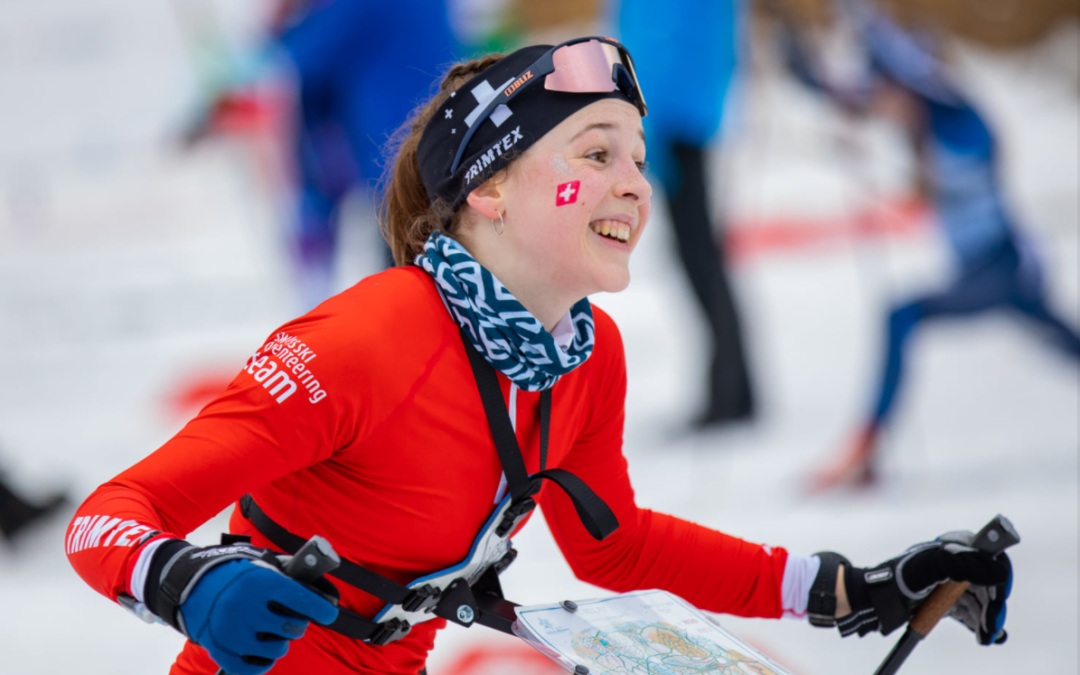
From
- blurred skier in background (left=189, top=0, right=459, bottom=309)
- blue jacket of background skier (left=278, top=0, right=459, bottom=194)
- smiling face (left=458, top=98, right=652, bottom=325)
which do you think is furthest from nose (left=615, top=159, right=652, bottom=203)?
blue jacket of background skier (left=278, top=0, right=459, bottom=194)

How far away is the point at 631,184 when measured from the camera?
4.12 ft

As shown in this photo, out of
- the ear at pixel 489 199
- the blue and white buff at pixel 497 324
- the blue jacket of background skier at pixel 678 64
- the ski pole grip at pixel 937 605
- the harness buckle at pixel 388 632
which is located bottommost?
the harness buckle at pixel 388 632

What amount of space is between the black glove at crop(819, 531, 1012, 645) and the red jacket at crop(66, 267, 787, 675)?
0.39ft

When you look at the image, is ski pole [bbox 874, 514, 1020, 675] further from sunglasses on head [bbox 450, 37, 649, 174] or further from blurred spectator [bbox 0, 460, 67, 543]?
blurred spectator [bbox 0, 460, 67, 543]

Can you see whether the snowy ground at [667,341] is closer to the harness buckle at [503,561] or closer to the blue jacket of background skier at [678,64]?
the blue jacket of background skier at [678,64]

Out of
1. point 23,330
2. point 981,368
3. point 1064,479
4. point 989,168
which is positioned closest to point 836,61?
point 989,168

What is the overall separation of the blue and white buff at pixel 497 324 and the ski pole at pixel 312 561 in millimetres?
348

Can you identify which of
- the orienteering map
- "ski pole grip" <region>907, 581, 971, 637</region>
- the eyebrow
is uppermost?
the eyebrow

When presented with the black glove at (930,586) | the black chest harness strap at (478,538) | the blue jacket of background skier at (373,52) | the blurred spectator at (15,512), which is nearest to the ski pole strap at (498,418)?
the black chest harness strap at (478,538)

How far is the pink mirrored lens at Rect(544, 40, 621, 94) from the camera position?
1.25m

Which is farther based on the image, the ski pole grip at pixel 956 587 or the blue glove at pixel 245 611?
the ski pole grip at pixel 956 587

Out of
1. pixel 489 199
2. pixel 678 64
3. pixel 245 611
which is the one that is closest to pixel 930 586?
pixel 489 199

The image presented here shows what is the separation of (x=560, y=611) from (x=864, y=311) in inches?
161

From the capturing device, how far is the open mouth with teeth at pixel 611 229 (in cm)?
127
